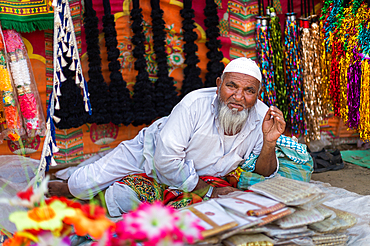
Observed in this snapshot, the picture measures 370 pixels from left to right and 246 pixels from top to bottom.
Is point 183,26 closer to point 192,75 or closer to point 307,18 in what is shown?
point 192,75

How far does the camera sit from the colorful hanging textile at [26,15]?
258cm

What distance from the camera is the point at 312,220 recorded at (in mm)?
1521

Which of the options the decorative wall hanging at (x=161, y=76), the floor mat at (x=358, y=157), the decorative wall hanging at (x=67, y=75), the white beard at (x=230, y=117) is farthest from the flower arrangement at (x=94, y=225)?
the floor mat at (x=358, y=157)

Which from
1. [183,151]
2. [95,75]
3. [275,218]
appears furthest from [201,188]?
[95,75]

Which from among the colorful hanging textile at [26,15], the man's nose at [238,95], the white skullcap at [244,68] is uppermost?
the colorful hanging textile at [26,15]

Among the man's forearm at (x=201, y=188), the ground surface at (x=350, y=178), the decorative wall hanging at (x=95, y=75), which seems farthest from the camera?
the ground surface at (x=350, y=178)

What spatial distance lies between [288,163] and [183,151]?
0.87m

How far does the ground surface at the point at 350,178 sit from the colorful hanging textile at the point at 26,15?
9.38ft

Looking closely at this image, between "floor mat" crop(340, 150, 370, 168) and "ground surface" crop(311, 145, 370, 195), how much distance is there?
7 centimetres

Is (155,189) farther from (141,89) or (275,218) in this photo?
(141,89)

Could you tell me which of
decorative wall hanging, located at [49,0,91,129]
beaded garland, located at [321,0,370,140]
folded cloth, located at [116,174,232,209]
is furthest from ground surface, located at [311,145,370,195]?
decorative wall hanging, located at [49,0,91,129]

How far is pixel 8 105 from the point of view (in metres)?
2.62

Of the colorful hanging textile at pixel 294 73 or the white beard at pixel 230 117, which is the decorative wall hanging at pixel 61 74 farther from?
the colorful hanging textile at pixel 294 73

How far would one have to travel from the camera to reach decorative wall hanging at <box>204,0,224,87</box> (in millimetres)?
3250
